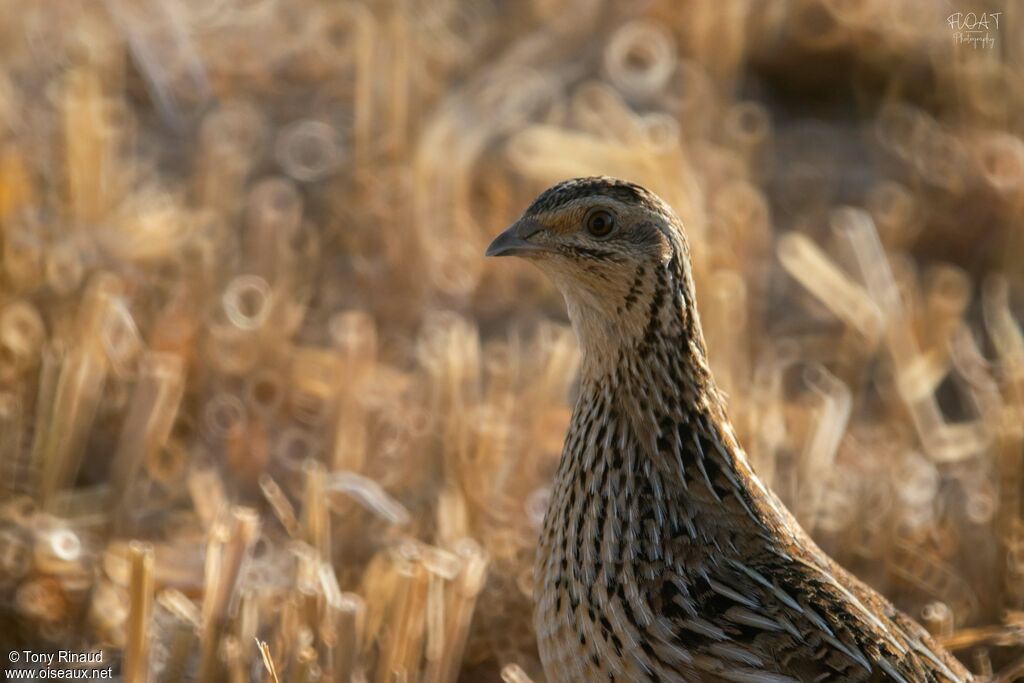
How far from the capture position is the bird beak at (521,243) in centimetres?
374

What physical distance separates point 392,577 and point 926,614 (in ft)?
4.70

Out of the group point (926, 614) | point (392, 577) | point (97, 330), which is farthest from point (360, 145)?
point (926, 614)

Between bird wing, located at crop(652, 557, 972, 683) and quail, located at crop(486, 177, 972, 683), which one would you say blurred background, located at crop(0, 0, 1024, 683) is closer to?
quail, located at crop(486, 177, 972, 683)

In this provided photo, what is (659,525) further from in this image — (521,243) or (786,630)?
(521,243)

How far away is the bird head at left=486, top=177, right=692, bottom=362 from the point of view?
144 inches

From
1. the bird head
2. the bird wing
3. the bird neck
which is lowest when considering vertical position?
the bird wing

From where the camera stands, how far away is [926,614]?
4.21m

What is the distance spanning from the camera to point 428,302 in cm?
634

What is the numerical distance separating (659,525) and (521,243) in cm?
75

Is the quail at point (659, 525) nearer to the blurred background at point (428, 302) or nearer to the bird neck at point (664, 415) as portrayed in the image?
the bird neck at point (664, 415)

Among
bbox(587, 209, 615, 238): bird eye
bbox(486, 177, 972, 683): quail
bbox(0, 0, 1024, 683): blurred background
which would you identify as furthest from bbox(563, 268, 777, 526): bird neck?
bbox(0, 0, 1024, 683): blurred background

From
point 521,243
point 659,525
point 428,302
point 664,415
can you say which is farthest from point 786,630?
point 428,302

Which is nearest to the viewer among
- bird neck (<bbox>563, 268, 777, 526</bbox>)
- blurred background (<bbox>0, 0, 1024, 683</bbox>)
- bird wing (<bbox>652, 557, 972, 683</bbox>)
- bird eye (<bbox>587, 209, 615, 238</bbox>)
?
bird wing (<bbox>652, 557, 972, 683</bbox>)

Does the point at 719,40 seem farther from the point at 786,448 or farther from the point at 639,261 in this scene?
the point at 639,261
